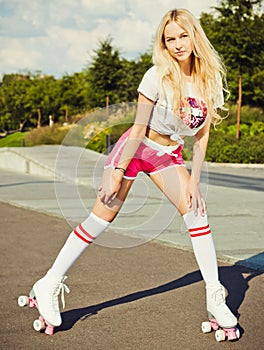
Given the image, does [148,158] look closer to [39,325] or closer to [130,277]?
[39,325]

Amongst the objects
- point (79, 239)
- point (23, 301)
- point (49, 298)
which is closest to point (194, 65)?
point (79, 239)

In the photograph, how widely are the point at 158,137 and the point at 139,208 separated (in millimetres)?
3160

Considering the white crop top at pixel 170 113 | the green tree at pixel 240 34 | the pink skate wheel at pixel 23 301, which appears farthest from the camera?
the green tree at pixel 240 34

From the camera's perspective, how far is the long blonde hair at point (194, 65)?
12.2 ft

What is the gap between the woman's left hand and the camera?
381 centimetres

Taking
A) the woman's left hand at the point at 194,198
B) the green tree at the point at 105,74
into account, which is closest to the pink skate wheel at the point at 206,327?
the woman's left hand at the point at 194,198

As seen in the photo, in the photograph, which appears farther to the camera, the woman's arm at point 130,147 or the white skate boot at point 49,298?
the white skate boot at point 49,298

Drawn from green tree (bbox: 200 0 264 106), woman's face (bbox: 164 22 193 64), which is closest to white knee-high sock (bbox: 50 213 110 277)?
woman's face (bbox: 164 22 193 64)

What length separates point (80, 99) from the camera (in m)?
48.3

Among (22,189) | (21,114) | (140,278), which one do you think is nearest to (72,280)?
(140,278)

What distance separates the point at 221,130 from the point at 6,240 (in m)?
19.7

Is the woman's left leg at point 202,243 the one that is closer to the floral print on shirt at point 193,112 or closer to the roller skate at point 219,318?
the roller skate at point 219,318

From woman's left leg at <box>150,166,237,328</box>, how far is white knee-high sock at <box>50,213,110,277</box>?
46cm

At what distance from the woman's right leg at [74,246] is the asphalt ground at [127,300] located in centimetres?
17
